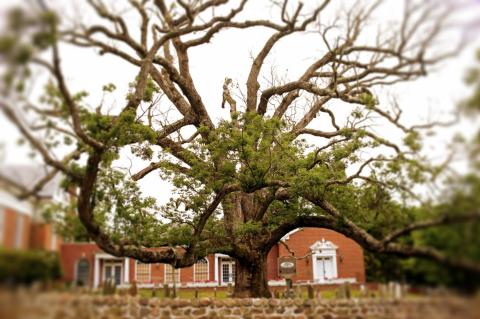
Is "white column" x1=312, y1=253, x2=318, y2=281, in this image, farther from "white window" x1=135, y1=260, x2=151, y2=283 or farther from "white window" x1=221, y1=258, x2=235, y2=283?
"white window" x1=135, y1=260, x2=151, y2=283

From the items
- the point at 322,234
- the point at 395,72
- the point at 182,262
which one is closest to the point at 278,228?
the point at 322,234

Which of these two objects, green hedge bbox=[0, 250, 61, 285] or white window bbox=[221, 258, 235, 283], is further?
white window bbox=[221, 258, 235, 283]

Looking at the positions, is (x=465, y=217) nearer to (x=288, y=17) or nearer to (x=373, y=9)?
(x=373, y=9)

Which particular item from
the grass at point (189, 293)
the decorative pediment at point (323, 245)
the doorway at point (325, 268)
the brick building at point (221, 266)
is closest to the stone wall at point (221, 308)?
the grass at point (189, 293)

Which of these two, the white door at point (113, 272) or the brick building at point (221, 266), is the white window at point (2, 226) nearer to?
the brick building at point (221, 266)

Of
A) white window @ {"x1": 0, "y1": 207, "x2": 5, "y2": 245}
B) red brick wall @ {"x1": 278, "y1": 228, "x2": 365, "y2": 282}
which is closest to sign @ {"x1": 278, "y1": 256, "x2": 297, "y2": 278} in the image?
red brick wall @ {"x1": 278, "y1": 228, "x2": 365, "y2": 282}

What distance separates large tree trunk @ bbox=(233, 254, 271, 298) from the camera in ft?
43.8

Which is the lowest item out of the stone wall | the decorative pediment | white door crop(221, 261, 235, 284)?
the stone wall

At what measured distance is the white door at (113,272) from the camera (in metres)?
7.80

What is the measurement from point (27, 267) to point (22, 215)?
1.84 feet

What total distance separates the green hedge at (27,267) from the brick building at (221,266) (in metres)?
0.44

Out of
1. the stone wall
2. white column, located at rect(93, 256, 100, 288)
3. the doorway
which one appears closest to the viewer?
the stone wall

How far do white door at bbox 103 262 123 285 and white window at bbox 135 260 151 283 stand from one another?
97 centimetres

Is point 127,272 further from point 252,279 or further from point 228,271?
point 228,271
